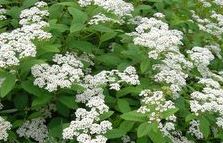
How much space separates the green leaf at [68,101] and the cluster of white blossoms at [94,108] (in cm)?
6

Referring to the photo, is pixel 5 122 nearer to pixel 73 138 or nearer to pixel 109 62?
pixel 73 138

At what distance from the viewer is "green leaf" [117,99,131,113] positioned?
5215mm

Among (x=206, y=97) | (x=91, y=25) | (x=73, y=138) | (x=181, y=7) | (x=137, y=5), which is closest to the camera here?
(x=73, y=138)

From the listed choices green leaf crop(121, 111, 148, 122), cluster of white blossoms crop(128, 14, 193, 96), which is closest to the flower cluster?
cluster of white blossoms crop(128, 14, 193, 96)

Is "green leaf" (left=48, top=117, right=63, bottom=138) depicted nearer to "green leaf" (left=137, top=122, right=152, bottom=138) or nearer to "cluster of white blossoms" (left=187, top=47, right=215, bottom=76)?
"green leaf" (left=137, top=122, right=152, bottom=138)

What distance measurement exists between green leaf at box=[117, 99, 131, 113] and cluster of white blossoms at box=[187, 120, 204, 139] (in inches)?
35.9

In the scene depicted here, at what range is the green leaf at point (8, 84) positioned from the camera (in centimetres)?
489

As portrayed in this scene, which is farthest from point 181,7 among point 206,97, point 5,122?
point 5,122

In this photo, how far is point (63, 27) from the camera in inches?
224

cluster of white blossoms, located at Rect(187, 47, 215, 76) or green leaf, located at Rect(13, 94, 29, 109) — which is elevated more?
cluster of white blossoms, located at Rect(187, 47, 215, 76)

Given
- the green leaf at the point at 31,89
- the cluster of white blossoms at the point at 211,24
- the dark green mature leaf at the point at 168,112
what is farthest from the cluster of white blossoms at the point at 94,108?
the cluster of white blossoms at the point at 211,24

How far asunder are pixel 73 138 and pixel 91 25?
1414 mm

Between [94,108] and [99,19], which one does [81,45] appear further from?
[94,108]

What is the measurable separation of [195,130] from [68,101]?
1528 millimetres
